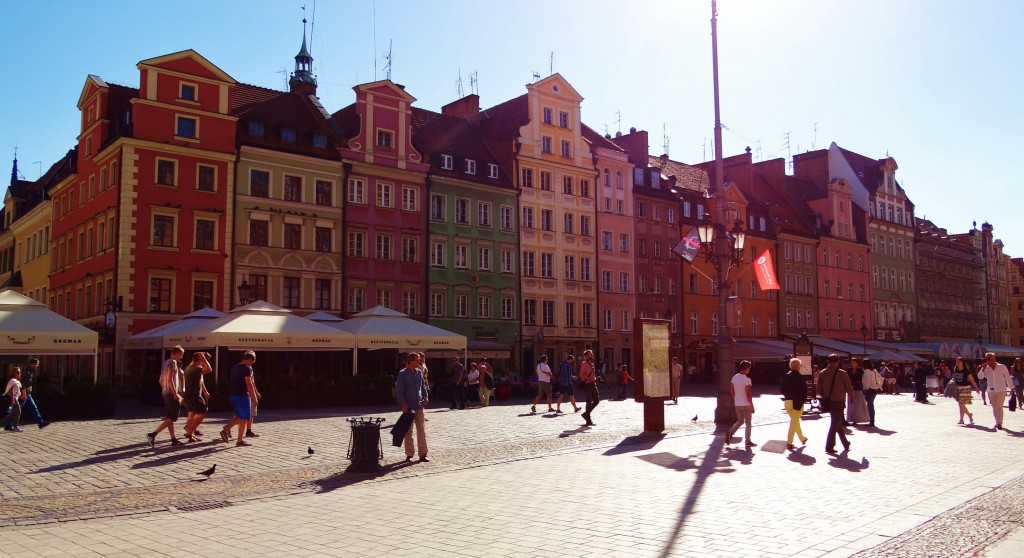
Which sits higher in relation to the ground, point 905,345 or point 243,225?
point 243,225

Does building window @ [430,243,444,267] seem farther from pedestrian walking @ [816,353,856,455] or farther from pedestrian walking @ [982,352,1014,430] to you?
pedestrian walking @ [816,353,856,455]

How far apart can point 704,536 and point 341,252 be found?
3545 cm

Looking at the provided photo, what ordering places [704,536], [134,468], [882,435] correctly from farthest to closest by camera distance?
[882,435] < [134,468] < [704,536]

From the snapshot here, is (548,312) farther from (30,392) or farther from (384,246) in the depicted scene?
(30,392)

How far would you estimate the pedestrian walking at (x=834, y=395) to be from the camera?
15969mm

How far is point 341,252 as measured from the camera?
42406 mm

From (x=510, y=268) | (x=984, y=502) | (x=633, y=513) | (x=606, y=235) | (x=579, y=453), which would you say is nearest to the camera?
(x=633, y=513)

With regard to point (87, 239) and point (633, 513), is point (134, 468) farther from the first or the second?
point (87, 239)

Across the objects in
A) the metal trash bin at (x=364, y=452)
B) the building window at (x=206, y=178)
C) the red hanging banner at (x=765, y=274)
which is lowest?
the metal trash bin at (x=364, y=452)

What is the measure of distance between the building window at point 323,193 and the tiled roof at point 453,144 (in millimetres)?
6106

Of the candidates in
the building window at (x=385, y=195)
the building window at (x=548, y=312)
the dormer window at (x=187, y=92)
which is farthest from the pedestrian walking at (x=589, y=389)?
the building window at (x=548, y=312)

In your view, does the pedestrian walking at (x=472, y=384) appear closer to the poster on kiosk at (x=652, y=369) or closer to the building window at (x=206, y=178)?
the poster on kiosk at (x=652, y=369)

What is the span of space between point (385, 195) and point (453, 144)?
6571 millimetres

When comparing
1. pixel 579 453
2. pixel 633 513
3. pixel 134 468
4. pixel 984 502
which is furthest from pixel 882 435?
pixel 134 468
